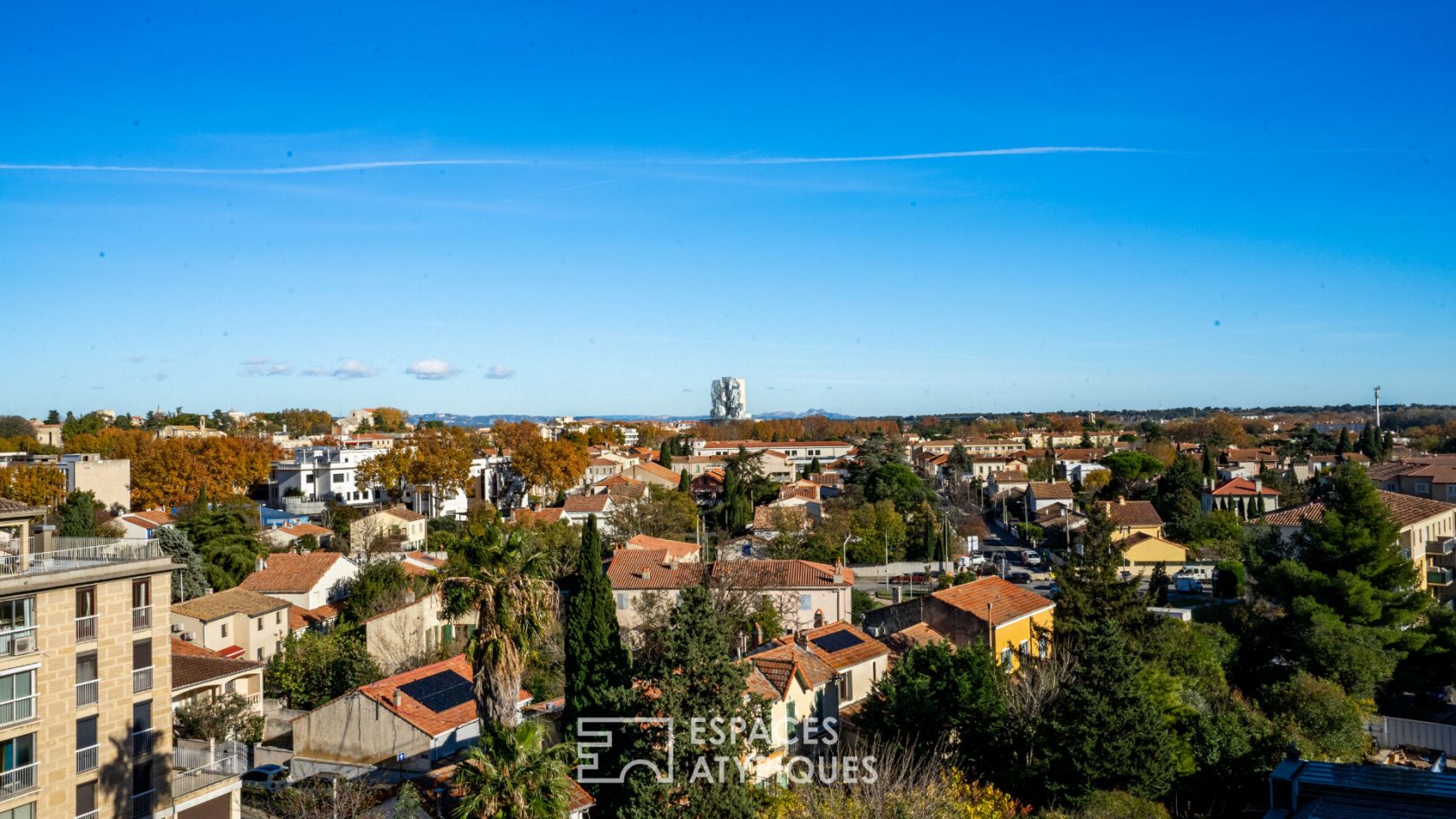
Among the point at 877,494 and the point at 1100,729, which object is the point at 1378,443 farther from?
the point at 1100,729

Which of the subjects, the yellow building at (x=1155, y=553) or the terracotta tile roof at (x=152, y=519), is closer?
the terracotta tile roof at (x=152, y=519)

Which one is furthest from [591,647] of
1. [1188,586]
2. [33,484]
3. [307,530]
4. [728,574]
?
[33,484]

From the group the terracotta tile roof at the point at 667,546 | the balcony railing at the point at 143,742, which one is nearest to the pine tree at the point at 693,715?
the balcony railing at the point at 143,742

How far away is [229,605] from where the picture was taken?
3106 centimetres

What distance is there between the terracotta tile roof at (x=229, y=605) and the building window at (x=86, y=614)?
13279 millimetres

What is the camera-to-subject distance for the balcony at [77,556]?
53.5ft

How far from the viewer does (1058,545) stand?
58.8 meters

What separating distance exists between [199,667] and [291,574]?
38.3 feet

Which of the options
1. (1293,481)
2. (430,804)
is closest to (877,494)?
(1293,481)

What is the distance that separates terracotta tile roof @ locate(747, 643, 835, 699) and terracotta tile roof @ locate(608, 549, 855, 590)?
992 cm

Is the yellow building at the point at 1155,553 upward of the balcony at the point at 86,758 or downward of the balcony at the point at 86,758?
Result: downward

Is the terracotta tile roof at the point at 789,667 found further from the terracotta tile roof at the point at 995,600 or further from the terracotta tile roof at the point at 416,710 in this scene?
the terracotta tile roof at the point at 416,710

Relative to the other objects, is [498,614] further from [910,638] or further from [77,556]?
[910,638]

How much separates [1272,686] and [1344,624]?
4394 millimetres
